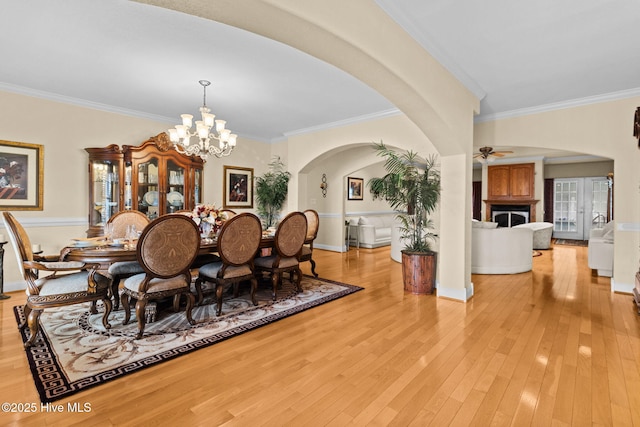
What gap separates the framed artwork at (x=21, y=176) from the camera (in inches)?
155

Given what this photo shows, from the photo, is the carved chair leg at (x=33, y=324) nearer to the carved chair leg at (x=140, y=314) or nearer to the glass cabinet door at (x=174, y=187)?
the carved chair leg at (x=140, y=314)

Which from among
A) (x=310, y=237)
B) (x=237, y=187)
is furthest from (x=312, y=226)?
(x=237, y=187)

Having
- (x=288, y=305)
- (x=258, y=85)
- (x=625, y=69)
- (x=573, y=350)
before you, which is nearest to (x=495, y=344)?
(x=573, y=350)

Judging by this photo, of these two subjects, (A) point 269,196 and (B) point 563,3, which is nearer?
(B) point 563,3

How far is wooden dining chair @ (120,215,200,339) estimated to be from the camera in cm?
258

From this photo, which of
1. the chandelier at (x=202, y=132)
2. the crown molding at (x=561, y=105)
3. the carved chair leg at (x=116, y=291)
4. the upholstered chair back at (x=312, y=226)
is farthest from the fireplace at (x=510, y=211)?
the carved chair leg at (x=116, y=291)

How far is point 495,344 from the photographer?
2596 millimetres

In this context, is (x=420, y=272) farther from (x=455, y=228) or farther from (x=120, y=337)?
(x=120, y=337)

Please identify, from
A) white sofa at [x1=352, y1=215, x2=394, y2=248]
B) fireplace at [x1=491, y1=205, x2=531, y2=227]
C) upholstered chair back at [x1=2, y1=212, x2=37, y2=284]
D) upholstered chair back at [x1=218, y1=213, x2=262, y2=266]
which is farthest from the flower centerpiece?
fireplace at [x1=491, y1=205, x2=531, y2=227]

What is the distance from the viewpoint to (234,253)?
3.24 m

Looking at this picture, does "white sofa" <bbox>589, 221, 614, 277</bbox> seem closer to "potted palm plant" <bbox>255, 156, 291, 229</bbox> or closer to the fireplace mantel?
the fireplace mantel

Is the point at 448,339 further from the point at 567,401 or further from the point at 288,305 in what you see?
the point at 288,305

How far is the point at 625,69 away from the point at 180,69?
4685 mm

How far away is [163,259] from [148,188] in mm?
2623
